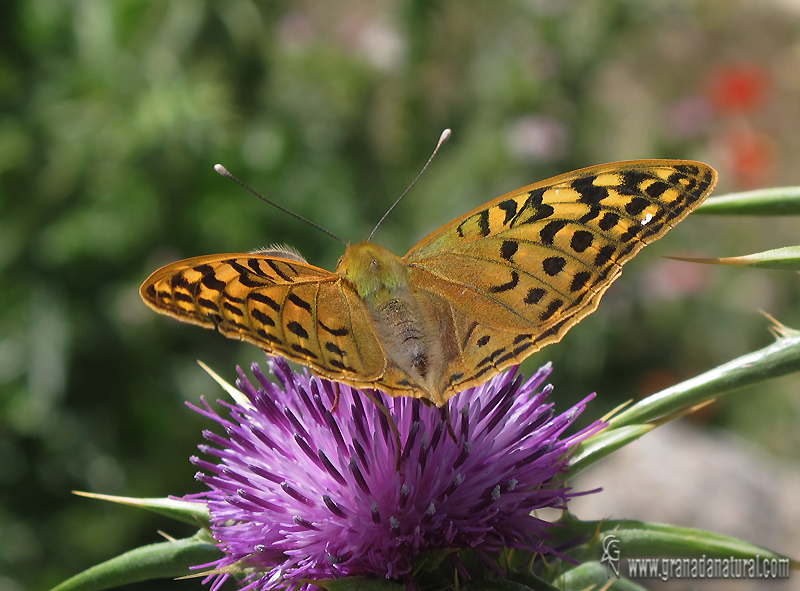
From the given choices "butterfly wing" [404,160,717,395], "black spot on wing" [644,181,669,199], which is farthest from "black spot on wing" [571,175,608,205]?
"black spot on wing" [644,181,669,199]

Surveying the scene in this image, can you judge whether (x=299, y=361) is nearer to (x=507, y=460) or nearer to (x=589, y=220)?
(x=507, y=460)

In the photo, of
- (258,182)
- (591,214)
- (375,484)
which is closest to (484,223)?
(591,214)

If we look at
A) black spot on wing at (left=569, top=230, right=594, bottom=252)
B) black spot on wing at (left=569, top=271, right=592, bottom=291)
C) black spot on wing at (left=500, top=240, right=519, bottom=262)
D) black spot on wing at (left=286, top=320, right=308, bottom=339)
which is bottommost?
black spot on wing at (left=286, top=320, right=308, bottom=339)

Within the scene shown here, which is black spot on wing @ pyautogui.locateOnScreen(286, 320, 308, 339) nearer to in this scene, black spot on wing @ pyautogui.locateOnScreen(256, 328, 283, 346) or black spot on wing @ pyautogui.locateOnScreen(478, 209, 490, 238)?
black spot on wing @ pyautogui.locateOnScreen(256, 328, 283, 346)

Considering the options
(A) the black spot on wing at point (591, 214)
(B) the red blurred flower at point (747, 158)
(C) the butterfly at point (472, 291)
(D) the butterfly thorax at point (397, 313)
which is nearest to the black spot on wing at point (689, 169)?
(C) the butterfly at point (472, 291)

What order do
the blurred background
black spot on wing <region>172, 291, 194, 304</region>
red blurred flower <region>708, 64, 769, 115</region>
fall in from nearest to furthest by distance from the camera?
black spot on wing <region>172, 291, 194, 304</region> < the blurred background < red blurred flower <region>708, 64, 769, 115</region>

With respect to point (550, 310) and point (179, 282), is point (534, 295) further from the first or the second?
point (179, 282)
